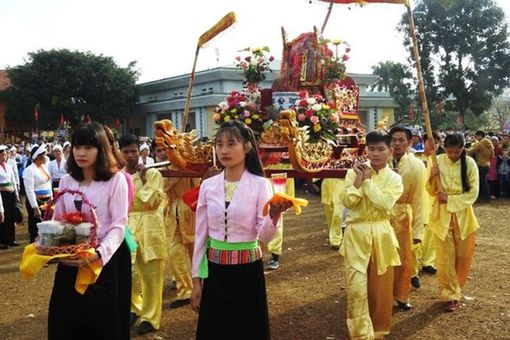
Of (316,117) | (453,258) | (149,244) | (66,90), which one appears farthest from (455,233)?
(66,90)

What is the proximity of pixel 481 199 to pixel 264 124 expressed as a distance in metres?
10.3

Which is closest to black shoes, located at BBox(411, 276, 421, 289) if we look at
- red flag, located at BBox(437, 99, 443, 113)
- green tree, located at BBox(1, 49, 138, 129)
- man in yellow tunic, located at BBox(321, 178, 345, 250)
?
man in yellow tunic, located at BBox(321, 178, 345, 250)

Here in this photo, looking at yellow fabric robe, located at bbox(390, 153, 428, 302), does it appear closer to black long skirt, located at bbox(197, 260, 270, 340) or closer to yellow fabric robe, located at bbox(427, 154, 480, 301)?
yellow fabric robe, located at bbox(427, 154, 480, 301)

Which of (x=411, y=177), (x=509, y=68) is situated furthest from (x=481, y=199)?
(x=509, y=68)

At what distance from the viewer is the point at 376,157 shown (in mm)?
4590

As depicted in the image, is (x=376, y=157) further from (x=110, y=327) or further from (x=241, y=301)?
(x=110, y=327)

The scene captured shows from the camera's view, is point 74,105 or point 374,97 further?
point 74,105

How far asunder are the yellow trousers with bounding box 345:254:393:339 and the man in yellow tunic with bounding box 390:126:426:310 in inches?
34.2

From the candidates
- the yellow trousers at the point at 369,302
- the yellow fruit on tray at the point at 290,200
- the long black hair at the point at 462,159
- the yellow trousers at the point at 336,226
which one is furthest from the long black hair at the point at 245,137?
the yellow trousers at the point at 336,226

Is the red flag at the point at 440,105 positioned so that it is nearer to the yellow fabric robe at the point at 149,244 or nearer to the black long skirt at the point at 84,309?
the yellow fabric robe at the point at 149,244

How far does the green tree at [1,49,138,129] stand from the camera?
32250mm

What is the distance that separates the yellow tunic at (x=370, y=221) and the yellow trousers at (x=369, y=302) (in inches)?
3.3

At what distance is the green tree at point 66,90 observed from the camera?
1270 inches

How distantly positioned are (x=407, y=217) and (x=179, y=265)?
2568mm
